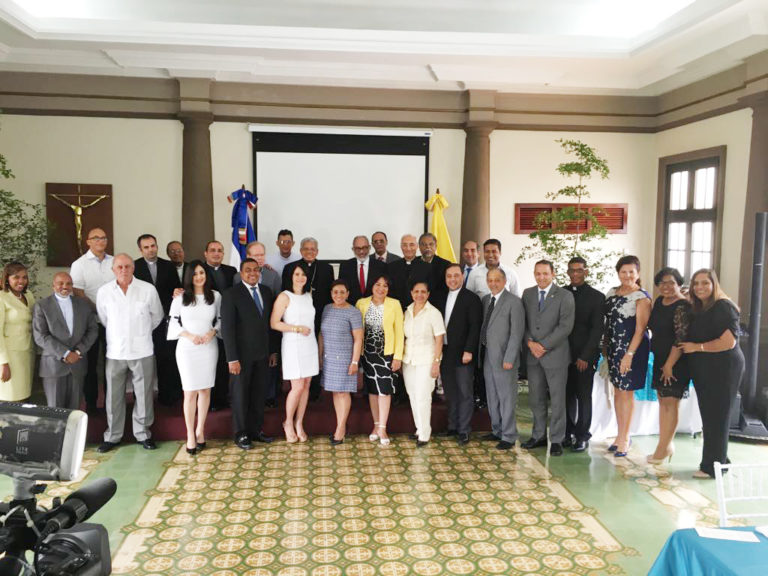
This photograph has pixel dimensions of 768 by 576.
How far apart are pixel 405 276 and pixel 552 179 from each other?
3918 millimetres

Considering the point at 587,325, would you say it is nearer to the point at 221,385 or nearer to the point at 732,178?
the point at 221,385

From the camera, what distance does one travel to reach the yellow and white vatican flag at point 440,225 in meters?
8.31

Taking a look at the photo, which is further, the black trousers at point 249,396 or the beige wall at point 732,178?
the beige wall at point 732,178

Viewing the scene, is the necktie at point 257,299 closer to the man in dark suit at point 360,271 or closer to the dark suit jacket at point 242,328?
the dark suit jacket at point 242,328

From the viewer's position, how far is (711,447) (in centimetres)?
488

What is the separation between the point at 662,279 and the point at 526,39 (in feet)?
10.9

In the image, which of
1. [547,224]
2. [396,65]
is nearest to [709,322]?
[547,224]

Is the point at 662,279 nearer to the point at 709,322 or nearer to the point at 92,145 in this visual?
the point at 709,322

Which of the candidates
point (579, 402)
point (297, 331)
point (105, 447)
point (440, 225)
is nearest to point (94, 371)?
point (105, 447)

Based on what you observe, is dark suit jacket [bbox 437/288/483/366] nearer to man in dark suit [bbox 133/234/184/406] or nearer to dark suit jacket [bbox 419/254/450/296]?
dark suit jacket [bbox 419/254/450/296]

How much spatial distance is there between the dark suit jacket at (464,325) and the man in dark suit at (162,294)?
264cm

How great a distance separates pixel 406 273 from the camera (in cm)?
603

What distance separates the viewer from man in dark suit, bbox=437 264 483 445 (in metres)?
5.42

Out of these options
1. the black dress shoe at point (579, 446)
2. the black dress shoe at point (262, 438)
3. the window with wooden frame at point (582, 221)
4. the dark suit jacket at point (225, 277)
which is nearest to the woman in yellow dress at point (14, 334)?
the dark suit jacket at point (225, 277)
